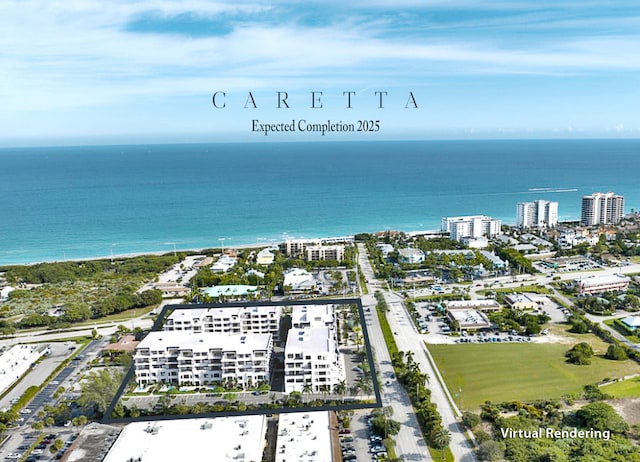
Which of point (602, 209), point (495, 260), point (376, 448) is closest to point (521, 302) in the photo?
point (495, 260)

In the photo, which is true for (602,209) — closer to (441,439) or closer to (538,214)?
(538,214)

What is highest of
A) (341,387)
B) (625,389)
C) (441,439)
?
(341,387)

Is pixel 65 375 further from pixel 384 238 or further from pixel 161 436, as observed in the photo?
pixel 384 238

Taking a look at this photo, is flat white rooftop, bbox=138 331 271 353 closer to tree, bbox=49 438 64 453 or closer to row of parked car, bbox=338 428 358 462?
row of parked car, bbox=338 428 358 462

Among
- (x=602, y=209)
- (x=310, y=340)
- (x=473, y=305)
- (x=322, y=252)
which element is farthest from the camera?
(x=602, y=209)

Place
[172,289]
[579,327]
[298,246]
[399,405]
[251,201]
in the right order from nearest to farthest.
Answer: [399,405]
[579,327]
[172,289]
[298,246]
[251,201]

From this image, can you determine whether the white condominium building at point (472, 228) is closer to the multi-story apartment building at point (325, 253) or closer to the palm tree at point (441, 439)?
the multi-story apartment building at point (325, 253)

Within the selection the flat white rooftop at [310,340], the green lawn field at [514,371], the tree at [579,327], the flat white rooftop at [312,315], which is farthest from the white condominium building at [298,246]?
the flat white rooftop at [310,340]
